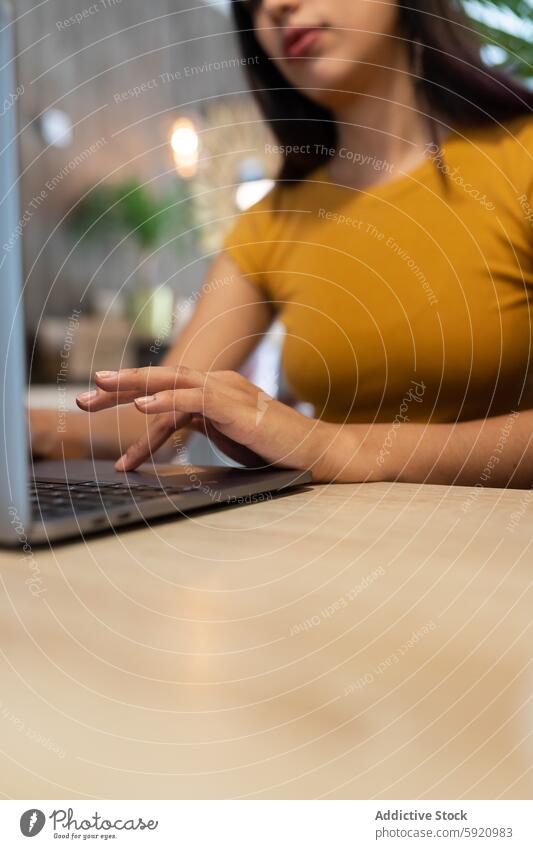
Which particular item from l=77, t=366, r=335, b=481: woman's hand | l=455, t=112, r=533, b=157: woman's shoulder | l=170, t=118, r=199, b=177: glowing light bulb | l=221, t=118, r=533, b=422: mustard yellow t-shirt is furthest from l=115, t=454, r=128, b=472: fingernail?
l=170, t=118, r=199, b=177: glowing light bulb

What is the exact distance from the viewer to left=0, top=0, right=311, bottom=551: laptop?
0.25m

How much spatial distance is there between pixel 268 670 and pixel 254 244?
81 centimetres

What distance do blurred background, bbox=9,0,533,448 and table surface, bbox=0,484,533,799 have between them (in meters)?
1.69

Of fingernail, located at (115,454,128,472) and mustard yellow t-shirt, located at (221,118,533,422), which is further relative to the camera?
mustard yellow t-shirt, located at (221,118,533,422)

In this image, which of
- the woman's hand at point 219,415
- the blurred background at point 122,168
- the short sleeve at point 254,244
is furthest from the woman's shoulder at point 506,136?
the blurred background at point 122,168

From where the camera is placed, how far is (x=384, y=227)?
2.77ft

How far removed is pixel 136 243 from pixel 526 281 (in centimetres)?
219

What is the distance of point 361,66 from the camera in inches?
32.6

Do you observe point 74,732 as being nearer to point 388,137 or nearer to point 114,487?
point 114,487

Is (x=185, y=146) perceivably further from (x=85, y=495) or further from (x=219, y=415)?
(x=85, y=495)

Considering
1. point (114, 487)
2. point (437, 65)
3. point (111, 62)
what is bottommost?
point (114, 487)

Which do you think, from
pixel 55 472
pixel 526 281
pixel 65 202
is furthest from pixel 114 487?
pixel 65 202

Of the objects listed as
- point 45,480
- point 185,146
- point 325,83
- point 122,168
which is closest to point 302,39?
point 325,83

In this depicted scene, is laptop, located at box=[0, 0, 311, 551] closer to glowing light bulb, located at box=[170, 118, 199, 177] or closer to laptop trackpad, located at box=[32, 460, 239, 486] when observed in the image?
laptop trackpad, located at box=[32, 460, 239, 486]
